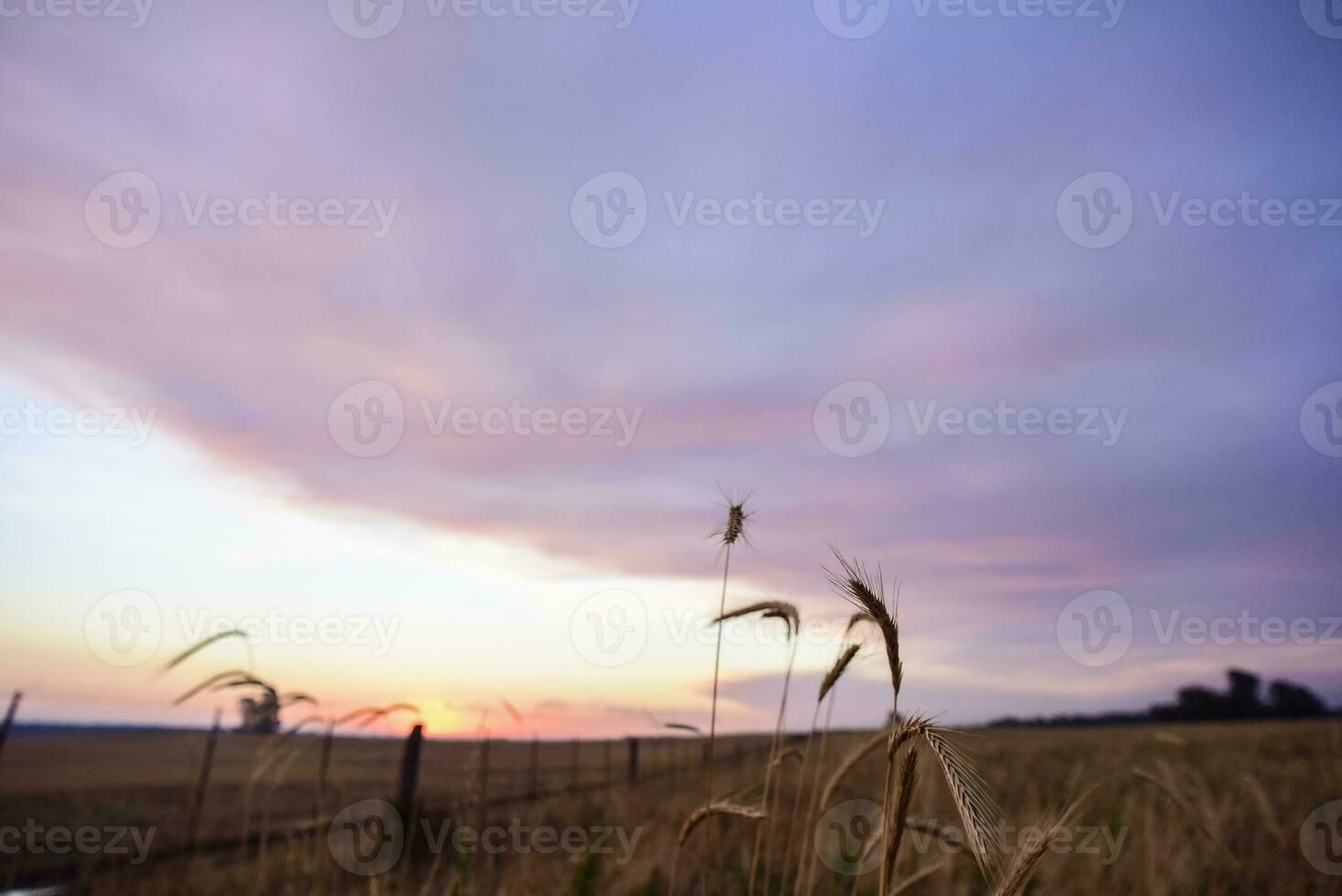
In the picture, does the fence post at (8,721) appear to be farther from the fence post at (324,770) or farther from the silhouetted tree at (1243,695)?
the silhouetted tree at (1243,695)

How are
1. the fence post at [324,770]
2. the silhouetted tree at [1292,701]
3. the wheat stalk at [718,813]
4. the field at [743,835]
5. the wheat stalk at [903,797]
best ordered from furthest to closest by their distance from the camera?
1. the silhouetted tree at [1292,701]
2. the field at [743,835]
3. the fence post at [324,770]
4. the wheat stalk at [718,813]
5. the wheat stalk at [903,797]

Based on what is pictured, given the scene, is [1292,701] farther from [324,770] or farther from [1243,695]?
[324,770]

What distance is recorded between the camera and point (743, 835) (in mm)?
9414

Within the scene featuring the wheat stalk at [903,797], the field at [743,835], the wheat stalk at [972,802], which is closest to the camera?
the wheat stalk at [972,802]

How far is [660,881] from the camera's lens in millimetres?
6137

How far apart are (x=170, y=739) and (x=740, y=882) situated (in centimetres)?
6853

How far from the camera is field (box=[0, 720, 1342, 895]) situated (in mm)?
4461

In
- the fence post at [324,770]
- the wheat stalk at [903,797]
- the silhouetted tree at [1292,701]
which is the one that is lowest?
the fence post at [324,770]

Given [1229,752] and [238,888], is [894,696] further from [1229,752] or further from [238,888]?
[1229,752]

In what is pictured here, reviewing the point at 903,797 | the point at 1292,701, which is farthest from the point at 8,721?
the point at 1292,701

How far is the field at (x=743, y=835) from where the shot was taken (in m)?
4.46

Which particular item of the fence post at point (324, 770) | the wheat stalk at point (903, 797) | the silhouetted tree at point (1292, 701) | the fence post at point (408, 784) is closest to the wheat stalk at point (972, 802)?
the wheat stalk at point (903, 797)

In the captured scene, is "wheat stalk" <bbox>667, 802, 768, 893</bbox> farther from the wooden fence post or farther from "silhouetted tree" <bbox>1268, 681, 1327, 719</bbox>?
"silhouetted tree" <bbox>1268, 681, 1327, 719</bbox>

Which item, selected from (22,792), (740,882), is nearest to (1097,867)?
(740,882)
